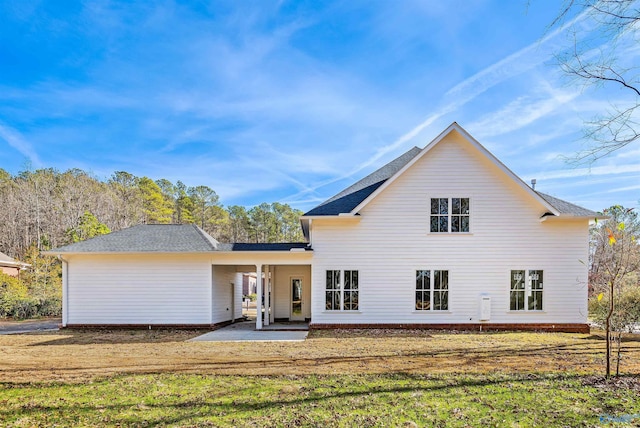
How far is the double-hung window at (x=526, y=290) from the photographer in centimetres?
1414

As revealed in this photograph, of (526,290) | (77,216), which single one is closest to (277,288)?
(526,290)

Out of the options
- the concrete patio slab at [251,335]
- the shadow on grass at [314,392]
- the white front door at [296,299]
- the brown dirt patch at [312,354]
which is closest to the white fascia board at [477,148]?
the brown dirt patch at [312,354]

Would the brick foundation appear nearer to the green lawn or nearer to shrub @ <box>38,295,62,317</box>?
→ the green lawn

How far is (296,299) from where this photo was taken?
1898 cm

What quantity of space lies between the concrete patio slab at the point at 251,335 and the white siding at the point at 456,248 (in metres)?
1.44

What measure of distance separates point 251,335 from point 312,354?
4.43 m

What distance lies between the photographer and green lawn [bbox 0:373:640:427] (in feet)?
16.3

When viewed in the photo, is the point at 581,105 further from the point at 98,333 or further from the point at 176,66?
the point at 98,333

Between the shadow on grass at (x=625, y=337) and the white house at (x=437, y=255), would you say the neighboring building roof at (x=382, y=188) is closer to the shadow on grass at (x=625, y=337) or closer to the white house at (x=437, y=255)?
the white house at (x=437, y=255)

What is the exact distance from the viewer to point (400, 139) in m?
20.7

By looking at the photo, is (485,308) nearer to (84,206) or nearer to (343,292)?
(343,292)

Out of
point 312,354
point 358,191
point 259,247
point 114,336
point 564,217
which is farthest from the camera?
point 358,191

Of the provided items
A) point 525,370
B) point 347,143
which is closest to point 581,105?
point 525,370

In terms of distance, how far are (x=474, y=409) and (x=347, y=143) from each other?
15.8 m
